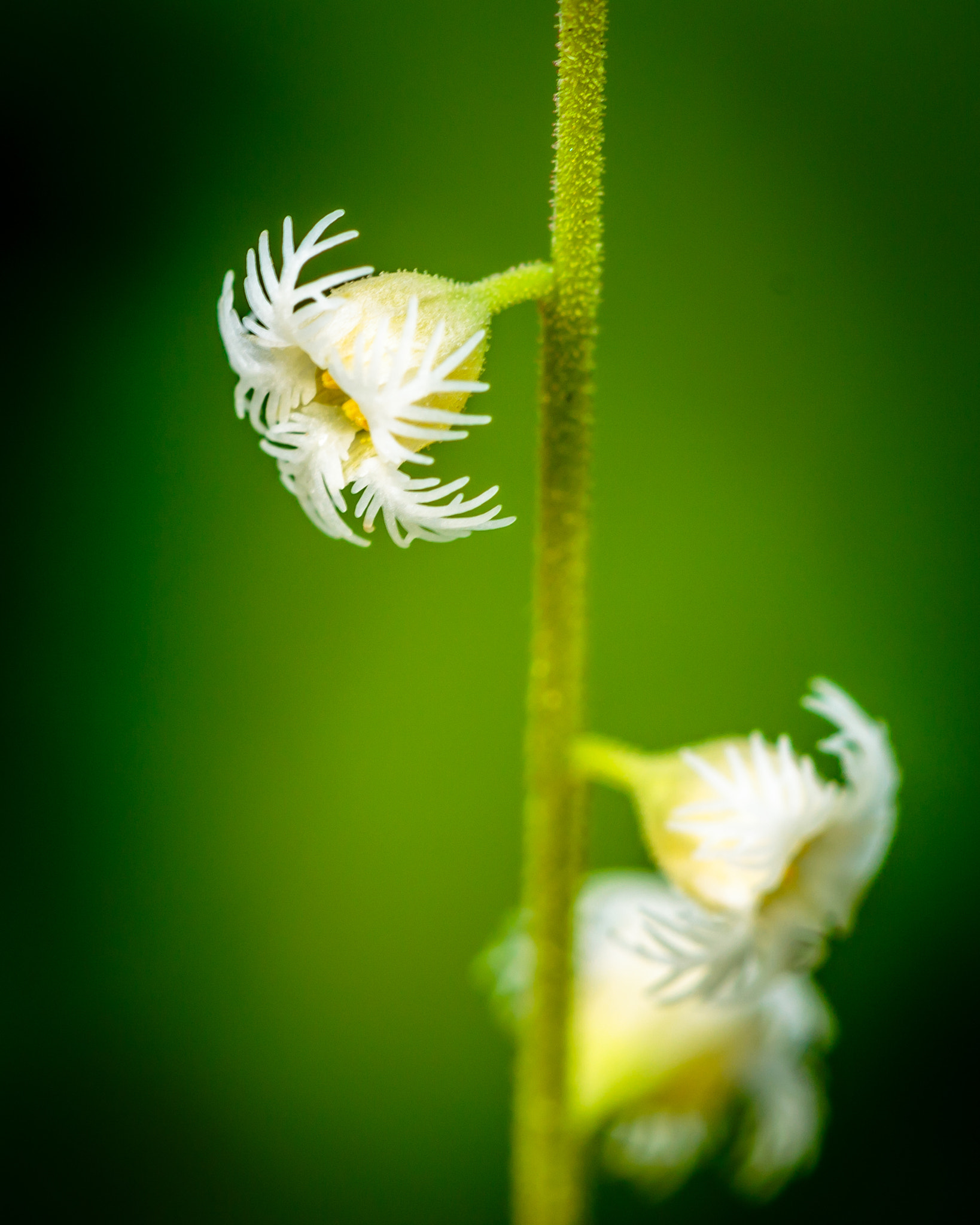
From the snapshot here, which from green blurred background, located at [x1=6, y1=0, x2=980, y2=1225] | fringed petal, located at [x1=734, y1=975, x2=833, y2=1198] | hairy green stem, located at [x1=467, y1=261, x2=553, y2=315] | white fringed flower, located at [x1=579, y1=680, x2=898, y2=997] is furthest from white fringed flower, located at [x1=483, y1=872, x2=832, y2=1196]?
hairy green stem, located at [x1=467, y1=261, x2=553, y2=315]

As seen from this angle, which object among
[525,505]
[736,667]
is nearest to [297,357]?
[525,505]

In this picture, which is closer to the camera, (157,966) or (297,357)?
(297,357)

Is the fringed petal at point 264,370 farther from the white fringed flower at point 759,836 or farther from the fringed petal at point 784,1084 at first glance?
the fringed petal at point 784,1084

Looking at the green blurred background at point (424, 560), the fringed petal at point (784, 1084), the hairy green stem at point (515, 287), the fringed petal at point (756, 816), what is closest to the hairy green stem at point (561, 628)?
the hairy green stem at point (515, 287)

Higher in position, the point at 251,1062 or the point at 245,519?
the point at 245,519

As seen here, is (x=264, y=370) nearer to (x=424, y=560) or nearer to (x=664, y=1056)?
(x=664, y=1056)

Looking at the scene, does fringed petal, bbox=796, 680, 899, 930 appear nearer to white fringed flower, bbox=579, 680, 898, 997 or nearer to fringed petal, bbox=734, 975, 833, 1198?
white fringed flower, bbox=579, 680, 898, 997

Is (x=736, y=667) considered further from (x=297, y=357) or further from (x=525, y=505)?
(x=297, y=357)
